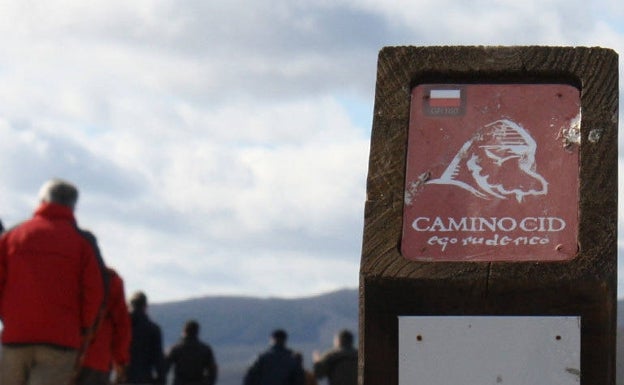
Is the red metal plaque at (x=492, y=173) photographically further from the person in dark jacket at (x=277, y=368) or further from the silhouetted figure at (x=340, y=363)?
the person in dark jacket at (x=277, y=368)

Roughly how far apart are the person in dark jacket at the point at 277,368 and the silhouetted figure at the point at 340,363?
711 millimetres

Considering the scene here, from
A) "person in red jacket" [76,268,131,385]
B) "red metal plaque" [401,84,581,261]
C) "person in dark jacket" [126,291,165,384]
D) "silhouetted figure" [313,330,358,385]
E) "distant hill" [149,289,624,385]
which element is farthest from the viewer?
"distant hill" [149,289,624,385]

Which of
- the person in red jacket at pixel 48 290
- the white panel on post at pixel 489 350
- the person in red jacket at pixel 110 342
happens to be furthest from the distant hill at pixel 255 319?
the white panel on post at pixel 489 350

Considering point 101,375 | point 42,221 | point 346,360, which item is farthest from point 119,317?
point 346,360

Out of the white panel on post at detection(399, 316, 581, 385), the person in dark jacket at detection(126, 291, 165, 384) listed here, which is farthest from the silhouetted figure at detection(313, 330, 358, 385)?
the white panel on post at detection(399, 316, 581, 385)

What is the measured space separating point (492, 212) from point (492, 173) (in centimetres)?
9

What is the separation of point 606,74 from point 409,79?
45cm

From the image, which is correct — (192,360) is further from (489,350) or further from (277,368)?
(489,350)

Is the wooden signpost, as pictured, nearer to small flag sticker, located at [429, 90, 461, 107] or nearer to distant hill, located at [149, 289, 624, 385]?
small flag sticker, located at [429, 90, 461, 107]

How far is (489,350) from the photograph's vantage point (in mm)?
3631

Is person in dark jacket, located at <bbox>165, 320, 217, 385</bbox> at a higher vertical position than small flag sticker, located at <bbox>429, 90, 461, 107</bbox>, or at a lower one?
higher

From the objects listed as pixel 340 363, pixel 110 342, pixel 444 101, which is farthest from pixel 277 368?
pixel 444 101

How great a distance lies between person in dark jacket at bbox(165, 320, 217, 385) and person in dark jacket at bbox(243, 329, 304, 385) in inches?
15.8

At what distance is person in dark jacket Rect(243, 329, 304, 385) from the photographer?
1502cm
